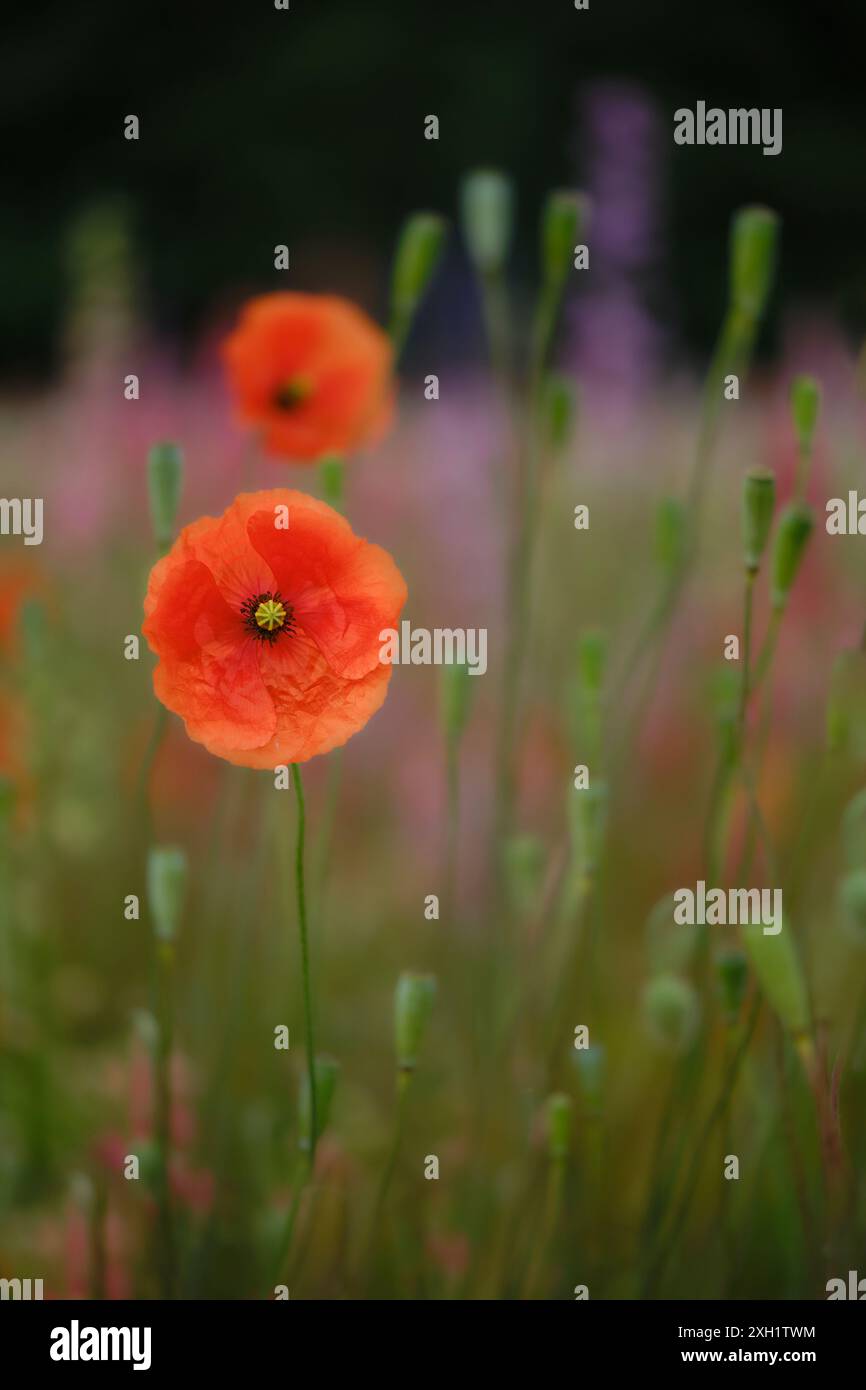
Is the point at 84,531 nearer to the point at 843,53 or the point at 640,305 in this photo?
the point at 640,305

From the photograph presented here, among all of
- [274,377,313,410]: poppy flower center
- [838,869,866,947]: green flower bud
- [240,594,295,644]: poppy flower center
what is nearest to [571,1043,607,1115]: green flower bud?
[838,869,866,947]: green flower bud

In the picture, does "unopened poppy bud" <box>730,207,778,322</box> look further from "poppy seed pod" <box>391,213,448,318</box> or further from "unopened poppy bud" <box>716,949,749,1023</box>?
"unopened poppy bud" <box>716,949,749,1023</box>

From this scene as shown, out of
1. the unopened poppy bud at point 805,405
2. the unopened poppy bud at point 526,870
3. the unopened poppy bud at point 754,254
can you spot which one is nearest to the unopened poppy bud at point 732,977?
the unopened poppy bud at point 526,870

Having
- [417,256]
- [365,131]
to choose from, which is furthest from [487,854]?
[365,131]

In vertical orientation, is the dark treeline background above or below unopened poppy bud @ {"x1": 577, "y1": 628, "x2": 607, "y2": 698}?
above

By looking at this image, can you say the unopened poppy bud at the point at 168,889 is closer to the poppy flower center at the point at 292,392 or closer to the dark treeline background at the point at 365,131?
the poppy flower center at the point at 292,392

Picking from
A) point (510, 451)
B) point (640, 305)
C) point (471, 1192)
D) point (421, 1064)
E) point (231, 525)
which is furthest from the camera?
point (640, 305)
